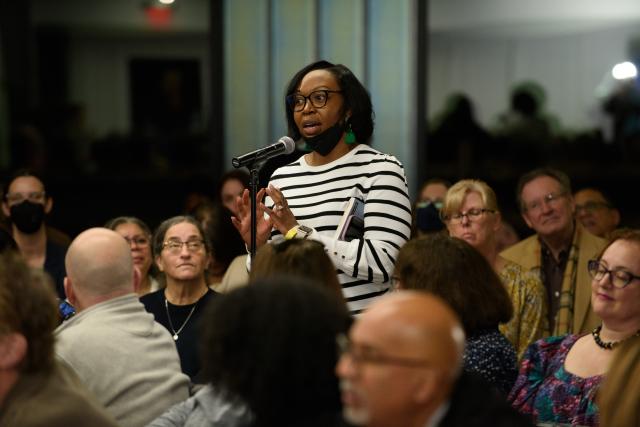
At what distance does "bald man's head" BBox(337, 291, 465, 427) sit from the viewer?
237 cm

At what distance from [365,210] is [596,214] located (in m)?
2.94

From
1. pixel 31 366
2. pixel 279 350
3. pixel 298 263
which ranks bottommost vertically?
pixel 31 366

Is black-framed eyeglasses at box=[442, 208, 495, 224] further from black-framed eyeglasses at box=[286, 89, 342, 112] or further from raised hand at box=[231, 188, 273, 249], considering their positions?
raised hand at box=[231, 188, 273, 249]

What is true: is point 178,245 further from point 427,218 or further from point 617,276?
point 617,276

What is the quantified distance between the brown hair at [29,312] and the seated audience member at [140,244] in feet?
8.92

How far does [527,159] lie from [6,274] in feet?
28.2

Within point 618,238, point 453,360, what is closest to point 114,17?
point 618,238

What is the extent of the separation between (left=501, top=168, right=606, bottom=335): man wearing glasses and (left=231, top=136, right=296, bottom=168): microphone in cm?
181

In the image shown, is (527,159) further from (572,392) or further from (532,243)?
(572,392)

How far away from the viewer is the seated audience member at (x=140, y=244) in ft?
19.3

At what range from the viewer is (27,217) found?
6188mm

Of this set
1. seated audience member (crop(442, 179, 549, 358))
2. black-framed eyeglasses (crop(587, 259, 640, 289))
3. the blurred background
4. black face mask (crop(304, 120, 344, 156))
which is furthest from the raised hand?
the blurred background

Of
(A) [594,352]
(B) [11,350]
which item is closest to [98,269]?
(B) [11,350]

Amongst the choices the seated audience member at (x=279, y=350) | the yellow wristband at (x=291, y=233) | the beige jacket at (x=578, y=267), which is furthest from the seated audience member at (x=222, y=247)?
the seated audience member at (x=279, y=350)
